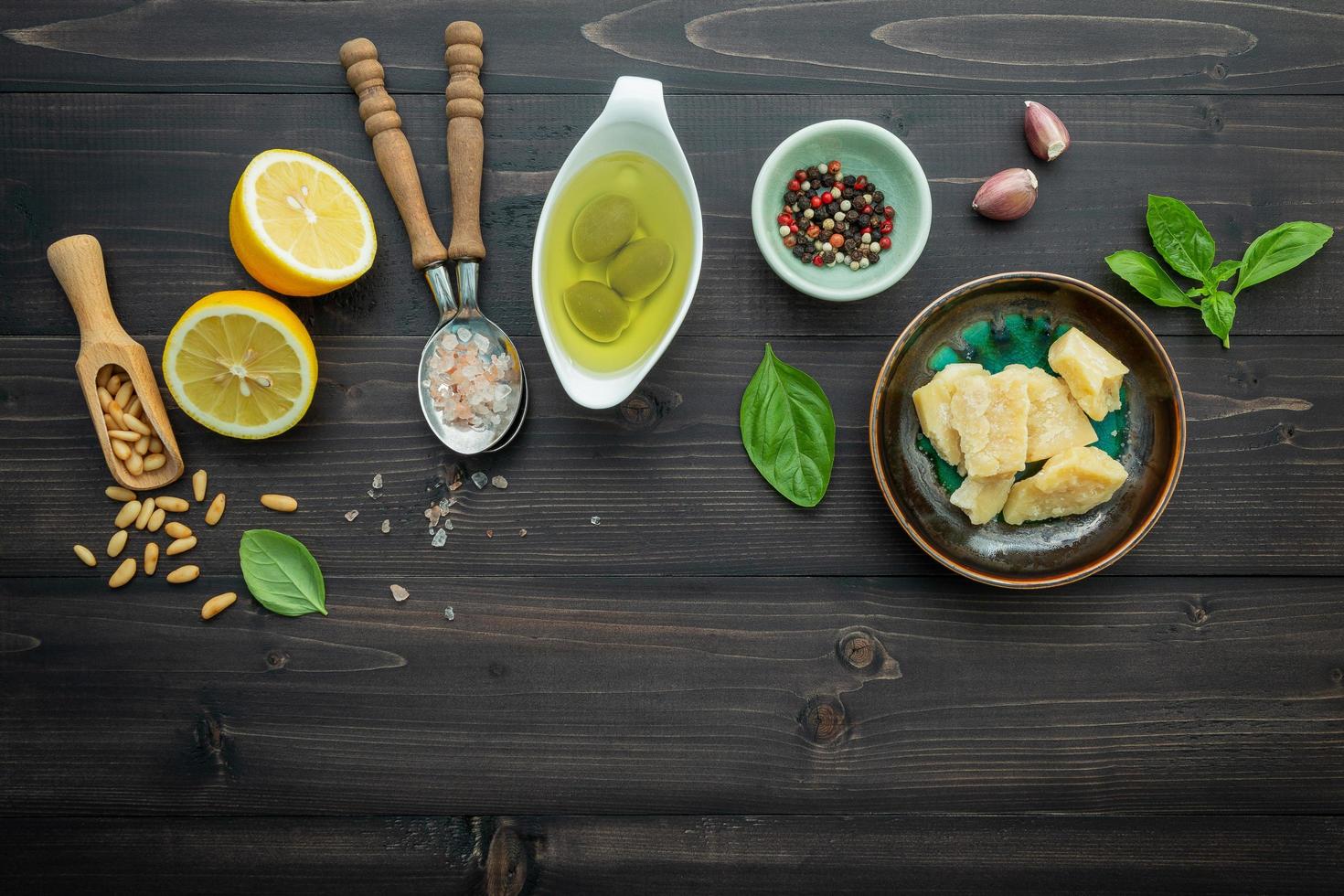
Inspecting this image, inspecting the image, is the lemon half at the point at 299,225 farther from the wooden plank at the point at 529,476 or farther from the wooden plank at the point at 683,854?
the wooden plank at the point at 683,854

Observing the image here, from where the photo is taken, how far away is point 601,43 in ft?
4.46

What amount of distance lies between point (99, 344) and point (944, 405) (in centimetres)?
132

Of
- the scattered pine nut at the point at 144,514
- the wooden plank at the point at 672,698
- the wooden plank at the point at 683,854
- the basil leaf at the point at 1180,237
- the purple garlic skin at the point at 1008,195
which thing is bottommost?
the wooden plank at the point at 683,854

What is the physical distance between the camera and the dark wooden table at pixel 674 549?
4.45 ft

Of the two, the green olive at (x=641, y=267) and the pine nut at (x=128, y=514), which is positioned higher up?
the green olive at (x=641, y=267)

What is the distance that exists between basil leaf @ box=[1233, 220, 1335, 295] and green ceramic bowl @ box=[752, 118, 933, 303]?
532 millimetres

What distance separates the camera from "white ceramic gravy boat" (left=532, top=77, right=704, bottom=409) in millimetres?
1193

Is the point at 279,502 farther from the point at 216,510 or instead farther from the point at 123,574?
the point at 123,574

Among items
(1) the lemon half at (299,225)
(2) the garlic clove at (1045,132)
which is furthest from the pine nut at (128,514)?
(2) the garlic clove at (1045,132)

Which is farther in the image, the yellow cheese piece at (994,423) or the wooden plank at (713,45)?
the wooden plank at (713,45)

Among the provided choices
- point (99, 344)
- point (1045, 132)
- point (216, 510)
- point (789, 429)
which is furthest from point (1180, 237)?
point (99, 344)

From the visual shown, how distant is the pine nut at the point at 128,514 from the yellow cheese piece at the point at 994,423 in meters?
1.31

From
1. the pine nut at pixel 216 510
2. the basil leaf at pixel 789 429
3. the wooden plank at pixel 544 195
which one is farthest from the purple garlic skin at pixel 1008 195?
the pine nut at pixel 216 510

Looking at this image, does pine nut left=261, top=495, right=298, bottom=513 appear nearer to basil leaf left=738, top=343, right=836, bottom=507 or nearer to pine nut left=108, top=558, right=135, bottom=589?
pine nut left=108, top=558, right=135, bottom=589
